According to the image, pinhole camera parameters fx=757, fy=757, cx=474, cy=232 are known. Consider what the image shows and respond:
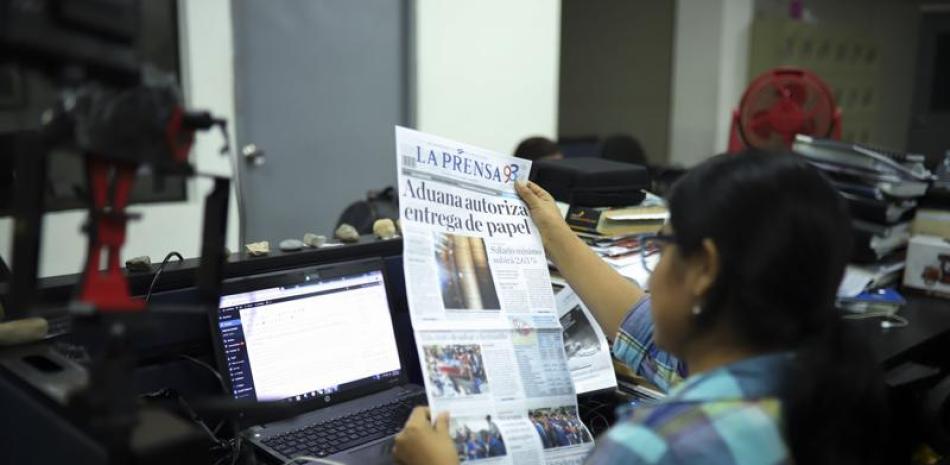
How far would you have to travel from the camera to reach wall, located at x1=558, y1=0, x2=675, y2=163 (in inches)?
192

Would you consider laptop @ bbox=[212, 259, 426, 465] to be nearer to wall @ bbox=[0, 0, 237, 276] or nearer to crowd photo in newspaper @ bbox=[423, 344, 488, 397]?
crowd photo in newspaper @ bbox=[423, 344, 488, 397]

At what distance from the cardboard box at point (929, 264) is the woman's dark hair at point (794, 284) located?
163 centimetres

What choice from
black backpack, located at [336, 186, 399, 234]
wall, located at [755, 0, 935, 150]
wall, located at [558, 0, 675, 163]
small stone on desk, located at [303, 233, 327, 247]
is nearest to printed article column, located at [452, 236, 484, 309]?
small stone on desk, located at [303, 233, 327, 247]

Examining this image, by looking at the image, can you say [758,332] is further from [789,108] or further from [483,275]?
[789,108]

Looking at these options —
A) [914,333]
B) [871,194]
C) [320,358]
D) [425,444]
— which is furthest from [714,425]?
[871,194]

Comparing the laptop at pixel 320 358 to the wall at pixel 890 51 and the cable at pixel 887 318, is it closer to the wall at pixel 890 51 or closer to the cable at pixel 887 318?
the cable at pixel 887 318

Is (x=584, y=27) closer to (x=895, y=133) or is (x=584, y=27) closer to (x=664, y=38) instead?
(x=664, y=38)

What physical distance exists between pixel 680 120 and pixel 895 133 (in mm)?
3132

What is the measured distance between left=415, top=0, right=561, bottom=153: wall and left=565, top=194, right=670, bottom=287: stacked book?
177cm

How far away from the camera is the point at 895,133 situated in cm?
676

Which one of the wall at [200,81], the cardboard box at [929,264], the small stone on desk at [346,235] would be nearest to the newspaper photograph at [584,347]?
the small stone on desk at [346,235]

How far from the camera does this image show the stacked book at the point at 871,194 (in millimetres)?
2127

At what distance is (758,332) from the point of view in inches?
32.7

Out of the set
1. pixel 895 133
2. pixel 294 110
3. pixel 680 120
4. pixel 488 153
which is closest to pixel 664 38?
pixel 680 120
